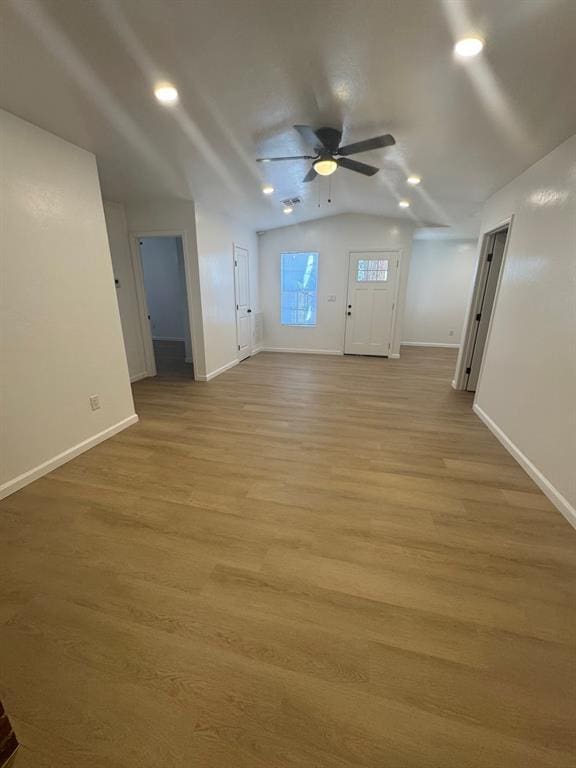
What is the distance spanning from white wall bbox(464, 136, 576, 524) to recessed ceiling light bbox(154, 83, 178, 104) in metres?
2.77

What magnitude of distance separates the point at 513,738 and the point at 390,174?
4338 mm

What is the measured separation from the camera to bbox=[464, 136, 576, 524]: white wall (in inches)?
86.1

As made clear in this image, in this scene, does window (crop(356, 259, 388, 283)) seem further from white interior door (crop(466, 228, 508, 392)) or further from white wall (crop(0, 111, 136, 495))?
white wall (crop(0, 111, 136, 495))

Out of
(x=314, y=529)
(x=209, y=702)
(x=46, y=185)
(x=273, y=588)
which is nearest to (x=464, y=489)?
(x=314, y=529)

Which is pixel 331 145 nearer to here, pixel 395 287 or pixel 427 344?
pixel 395 287

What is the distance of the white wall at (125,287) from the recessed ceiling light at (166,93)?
2683 millimetres

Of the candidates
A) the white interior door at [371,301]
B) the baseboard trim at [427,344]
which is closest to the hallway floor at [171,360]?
the white interior door at [371,301]

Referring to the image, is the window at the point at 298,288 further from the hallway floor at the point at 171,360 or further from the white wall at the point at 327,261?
the hallway floor at the point at 171,360

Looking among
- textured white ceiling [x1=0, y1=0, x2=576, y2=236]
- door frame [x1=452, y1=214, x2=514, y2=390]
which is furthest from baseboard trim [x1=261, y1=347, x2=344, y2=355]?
textured white ceiling [x1=0, y1=0, x2=576, y2=236]

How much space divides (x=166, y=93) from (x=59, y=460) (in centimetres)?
276

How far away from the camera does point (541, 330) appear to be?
99.7 inches

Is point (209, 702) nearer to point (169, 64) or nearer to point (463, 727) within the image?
point (463, 727)

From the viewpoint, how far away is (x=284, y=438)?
3.06 meters

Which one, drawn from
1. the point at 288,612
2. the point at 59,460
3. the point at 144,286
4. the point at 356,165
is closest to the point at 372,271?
the point at 356,165
